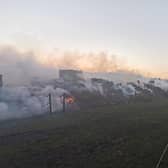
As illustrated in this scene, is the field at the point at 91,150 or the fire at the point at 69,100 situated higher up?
the field at the point at 91,150

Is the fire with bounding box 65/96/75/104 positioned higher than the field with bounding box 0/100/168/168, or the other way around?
the field with bounding box 0/100/168/168

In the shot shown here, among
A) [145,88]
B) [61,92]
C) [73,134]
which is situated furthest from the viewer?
[145,88]

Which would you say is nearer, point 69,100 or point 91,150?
point 91,150

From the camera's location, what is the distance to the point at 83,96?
451 ft

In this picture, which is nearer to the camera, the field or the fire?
the field

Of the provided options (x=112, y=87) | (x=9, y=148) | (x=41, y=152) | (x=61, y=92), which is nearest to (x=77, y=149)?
(x=41, y=152)

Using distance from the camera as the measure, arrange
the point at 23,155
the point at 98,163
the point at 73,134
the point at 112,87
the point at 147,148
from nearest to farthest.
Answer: the point at 98,163 → the point at 147,148 → the point at 23,155 → the point at 73,134 → the point at 112,87

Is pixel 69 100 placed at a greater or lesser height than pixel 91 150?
lesser

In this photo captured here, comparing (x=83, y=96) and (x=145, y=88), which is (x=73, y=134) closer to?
(x=83, y=96)

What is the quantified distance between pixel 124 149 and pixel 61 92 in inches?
3388

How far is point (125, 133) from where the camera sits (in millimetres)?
45406

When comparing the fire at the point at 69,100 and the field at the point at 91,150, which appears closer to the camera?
the field at the point at 91,150

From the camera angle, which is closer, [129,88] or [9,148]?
[9,148]

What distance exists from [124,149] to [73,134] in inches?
626
